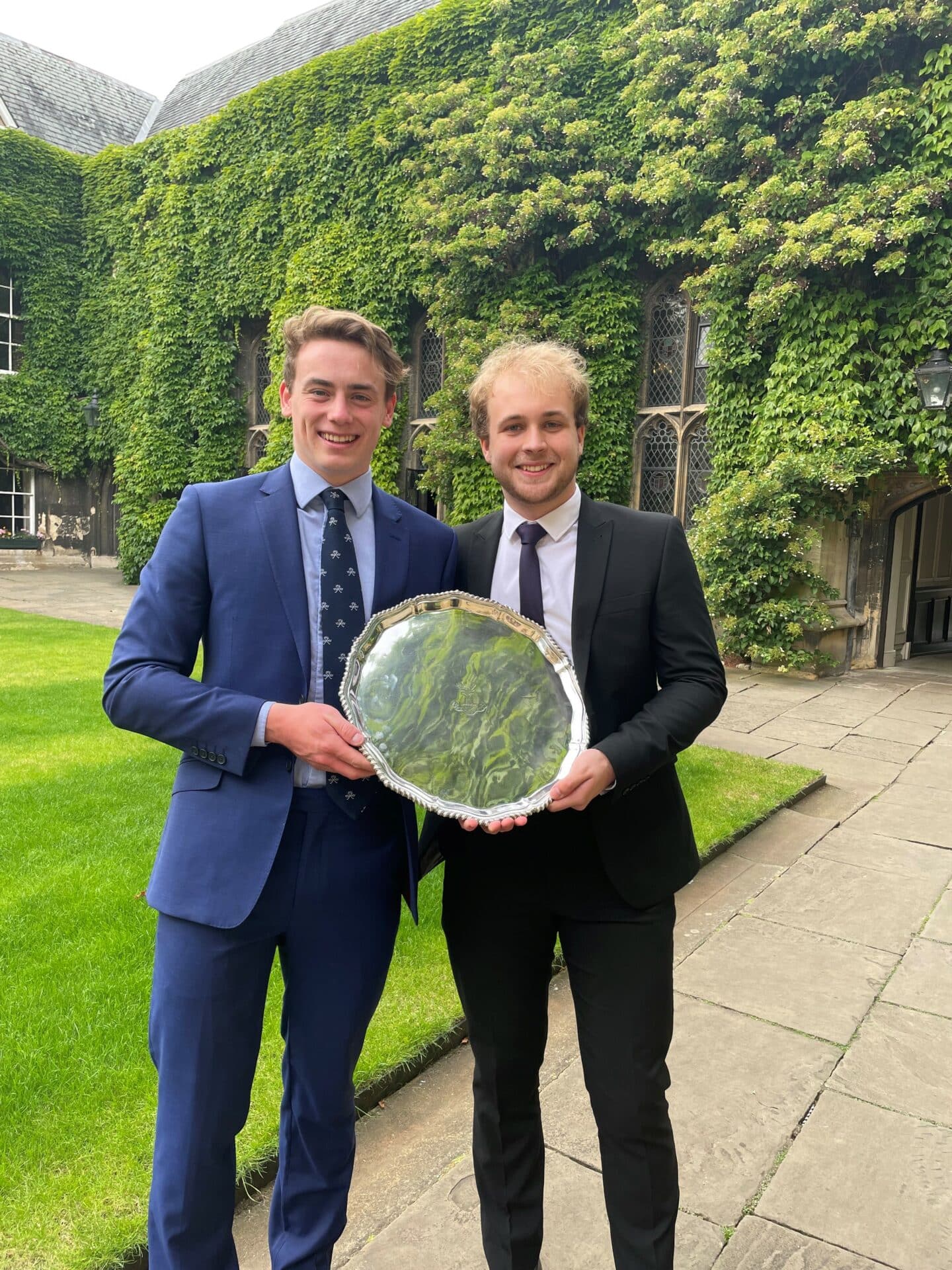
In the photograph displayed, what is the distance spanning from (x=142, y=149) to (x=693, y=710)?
21814mm

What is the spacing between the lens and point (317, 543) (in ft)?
5.80

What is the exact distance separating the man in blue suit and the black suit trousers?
19cm

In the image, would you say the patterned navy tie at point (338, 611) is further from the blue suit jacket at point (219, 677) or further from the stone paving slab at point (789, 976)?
the stone paving slab at point (789, 976)

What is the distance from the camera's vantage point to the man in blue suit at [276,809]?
1.56 m

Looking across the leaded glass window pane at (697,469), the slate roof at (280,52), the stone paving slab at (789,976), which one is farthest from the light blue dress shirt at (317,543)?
the slate roof at (280,52)

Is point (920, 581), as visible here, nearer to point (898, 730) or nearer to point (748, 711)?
point (898, 730)

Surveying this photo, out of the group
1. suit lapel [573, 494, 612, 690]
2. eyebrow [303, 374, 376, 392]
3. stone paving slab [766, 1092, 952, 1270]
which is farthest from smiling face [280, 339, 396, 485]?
stone paving slab [766, 1092, 952, 1270]

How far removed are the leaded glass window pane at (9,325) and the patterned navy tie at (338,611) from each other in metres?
22.5

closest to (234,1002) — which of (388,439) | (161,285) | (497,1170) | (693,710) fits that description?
(497,1170)

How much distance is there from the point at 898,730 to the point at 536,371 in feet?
23.8

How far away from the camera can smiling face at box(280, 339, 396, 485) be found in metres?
1.66

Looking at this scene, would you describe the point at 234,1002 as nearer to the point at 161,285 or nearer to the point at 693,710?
the point at 693,710

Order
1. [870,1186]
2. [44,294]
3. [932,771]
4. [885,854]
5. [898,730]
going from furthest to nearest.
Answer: [44,294] < [898,730] < [932,771] < [885,854] < [870,1186]

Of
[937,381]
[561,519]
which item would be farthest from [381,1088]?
A: [937,381]
